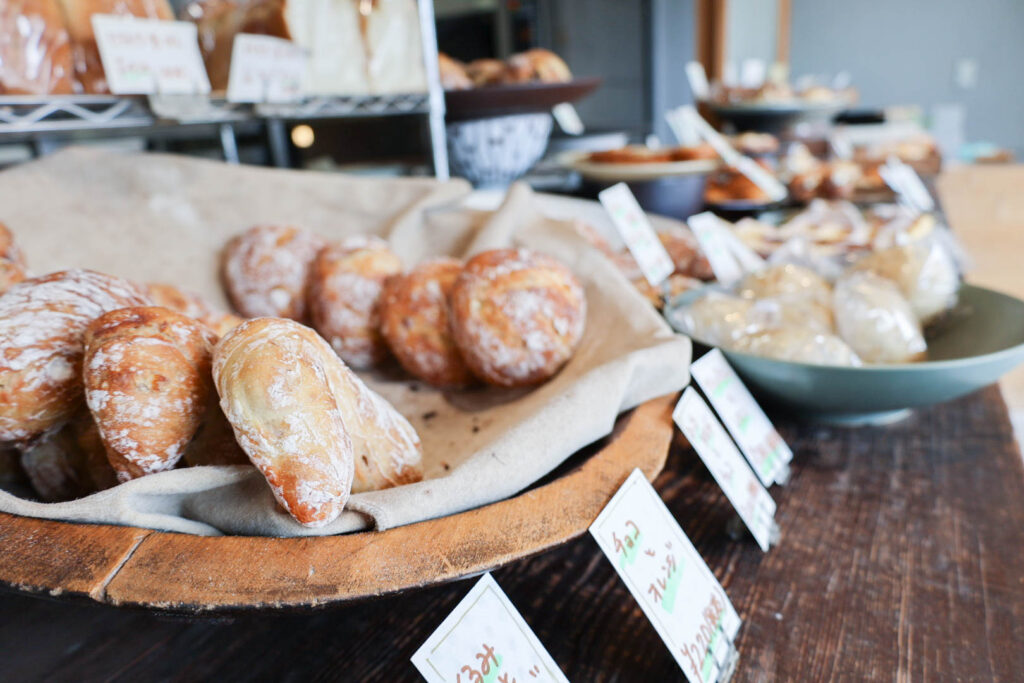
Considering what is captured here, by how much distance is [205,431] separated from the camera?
64cm

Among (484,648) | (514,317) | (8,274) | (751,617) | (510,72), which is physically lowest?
(751,617)

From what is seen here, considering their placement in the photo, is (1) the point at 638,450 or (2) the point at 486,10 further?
(2) the point at 486,10

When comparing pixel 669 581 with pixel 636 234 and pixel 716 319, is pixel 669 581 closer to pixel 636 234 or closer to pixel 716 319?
pixel 716 319

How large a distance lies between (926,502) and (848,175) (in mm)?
1963

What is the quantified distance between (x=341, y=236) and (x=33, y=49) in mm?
513

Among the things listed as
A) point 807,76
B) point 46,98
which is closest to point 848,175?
point 46,98

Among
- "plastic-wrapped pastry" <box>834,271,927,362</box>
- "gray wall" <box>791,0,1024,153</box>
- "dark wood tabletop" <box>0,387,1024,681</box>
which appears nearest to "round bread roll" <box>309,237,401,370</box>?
"dark wood tabletop" <box>0,387,1024,681</box>

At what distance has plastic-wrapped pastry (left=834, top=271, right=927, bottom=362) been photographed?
3.06 feet

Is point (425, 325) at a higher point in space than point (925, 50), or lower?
lower

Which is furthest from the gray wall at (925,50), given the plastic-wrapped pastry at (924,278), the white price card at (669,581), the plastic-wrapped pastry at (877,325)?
the white price card at (669,581)

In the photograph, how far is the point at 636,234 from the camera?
106cm

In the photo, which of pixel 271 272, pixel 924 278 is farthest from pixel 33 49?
pixel 924 278

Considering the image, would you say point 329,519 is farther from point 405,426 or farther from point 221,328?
point 221,328

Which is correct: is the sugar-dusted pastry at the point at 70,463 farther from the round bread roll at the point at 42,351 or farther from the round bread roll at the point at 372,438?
the round bread roll at the point at 372,438
